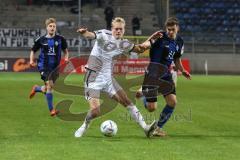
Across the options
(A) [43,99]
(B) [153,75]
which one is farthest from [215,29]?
(B) [153,75]

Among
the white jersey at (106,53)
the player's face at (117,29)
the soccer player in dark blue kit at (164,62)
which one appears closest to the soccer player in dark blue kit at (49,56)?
the soccer player in dark blue kit at (164,62)

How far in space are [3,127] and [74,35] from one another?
101ft

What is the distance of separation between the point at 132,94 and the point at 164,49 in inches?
196

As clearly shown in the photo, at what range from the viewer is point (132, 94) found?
54.4ft

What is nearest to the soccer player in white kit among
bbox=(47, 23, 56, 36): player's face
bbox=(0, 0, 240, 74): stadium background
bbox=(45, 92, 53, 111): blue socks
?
bbox=(47, 23, 56, 36): player's face

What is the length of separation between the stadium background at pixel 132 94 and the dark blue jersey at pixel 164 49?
4.70 feet

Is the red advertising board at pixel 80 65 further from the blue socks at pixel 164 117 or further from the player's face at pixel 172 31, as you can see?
the player's face at pixel 172 31

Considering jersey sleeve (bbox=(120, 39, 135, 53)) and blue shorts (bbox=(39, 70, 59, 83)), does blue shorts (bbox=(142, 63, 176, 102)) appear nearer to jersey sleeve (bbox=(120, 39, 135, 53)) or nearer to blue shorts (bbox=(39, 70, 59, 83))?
jersey sleeve (bbox=(120, 39, 135, 53))

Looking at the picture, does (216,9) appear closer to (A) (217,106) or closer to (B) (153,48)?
(A) (217,106)

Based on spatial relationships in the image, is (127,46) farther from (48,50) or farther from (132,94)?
(132,94)

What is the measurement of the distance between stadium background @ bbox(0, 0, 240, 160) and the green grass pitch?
14 millimetres

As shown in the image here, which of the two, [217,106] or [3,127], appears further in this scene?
[217,106]

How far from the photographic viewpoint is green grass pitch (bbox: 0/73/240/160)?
9086 mm

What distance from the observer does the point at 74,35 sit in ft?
141
